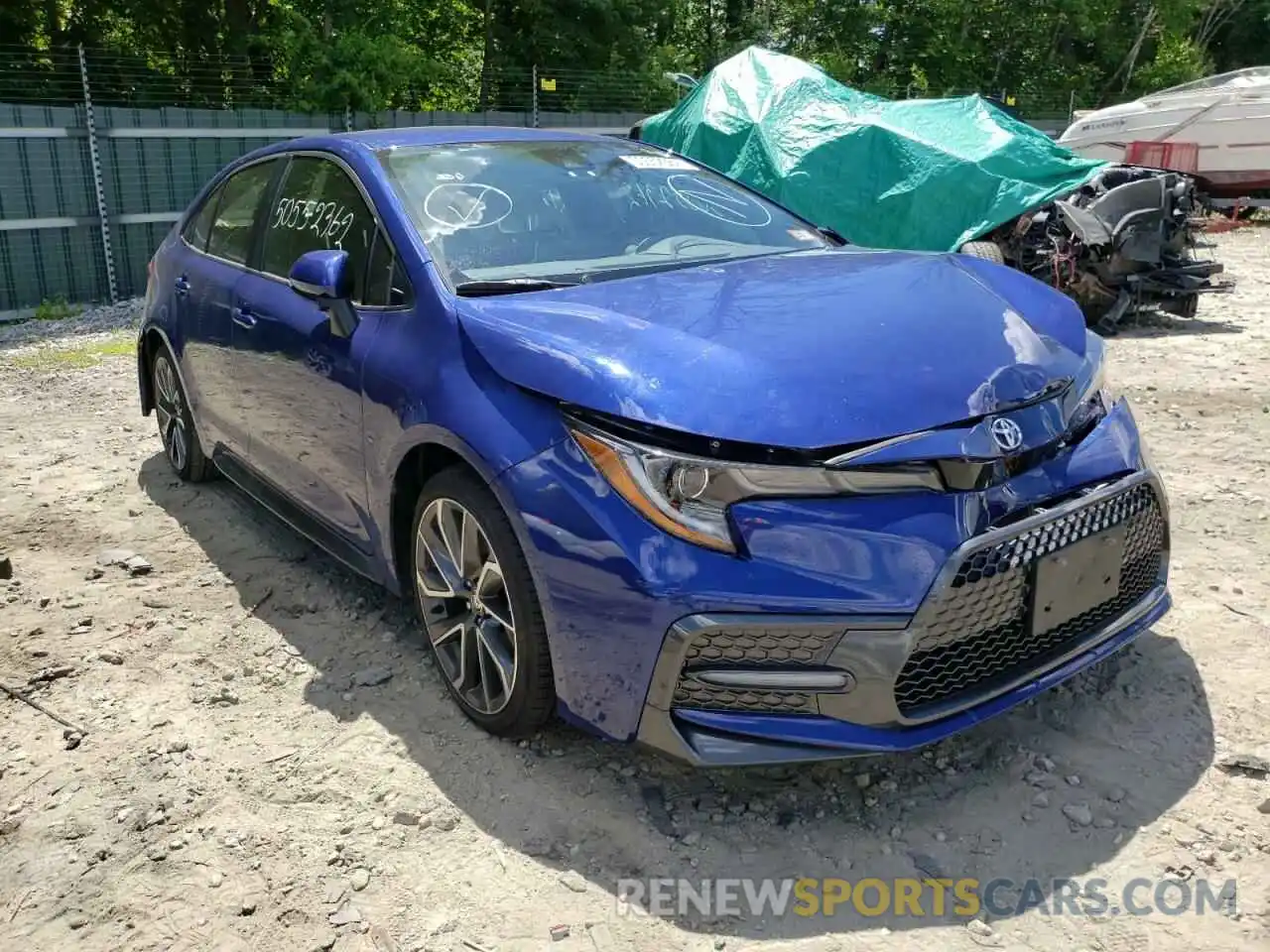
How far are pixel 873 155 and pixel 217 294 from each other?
22.4 feet

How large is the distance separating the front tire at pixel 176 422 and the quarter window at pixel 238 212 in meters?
0.66

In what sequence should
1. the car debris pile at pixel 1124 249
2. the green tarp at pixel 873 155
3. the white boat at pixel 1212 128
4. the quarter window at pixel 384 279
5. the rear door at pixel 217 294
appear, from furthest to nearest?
the white boat at pixel 1212 128 < the green tarp at pixel 873 155 < the car debris pile at pixel 1124 249 < the rear door at pixel 217 294 < the quarter window at pixel 384 279

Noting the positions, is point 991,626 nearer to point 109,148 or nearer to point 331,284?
point 331,284

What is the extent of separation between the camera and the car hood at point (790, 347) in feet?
8.02

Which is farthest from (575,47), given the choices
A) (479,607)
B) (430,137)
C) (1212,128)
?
(479,607)

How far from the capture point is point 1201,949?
86.7 inches

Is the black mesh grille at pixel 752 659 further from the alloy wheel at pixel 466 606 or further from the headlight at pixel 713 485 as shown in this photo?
the alloy wheel at pixel 466 606

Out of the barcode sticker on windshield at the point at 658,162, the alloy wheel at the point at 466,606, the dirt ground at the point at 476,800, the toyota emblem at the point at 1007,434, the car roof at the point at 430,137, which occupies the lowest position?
the dirt ground at the point at 476,800

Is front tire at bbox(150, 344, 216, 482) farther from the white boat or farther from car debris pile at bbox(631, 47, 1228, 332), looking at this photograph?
the white boat

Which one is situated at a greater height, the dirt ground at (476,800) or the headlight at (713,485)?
the headlight at (713,485)

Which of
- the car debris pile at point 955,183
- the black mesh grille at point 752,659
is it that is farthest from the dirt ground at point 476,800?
the car debris pile at point 955,183

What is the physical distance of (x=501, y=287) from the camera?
3104 mm

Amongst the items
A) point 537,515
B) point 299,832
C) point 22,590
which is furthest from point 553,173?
point 22,590

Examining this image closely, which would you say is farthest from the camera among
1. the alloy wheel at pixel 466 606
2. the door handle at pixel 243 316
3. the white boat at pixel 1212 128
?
the white boat at pixel 1212 128
